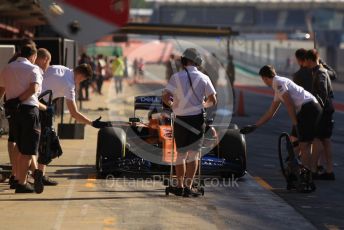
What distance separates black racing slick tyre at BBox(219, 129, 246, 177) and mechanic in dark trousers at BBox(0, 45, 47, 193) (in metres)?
3.06

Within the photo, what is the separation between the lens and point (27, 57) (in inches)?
479

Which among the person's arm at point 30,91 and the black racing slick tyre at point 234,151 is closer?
the person's arm at point 30,91

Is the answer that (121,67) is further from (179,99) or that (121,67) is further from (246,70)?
(246,70)

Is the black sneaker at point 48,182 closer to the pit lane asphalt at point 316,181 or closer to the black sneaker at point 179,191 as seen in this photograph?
the black sneaker at point 179,191

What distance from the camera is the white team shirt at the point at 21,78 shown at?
12016 millimetres

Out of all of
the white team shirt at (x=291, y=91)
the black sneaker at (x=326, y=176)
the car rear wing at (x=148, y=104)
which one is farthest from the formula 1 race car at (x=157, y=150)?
the white team shirt at (x=291, y=91)

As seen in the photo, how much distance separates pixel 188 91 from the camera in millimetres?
12289

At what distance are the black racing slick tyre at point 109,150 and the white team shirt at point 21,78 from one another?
7.14 feet

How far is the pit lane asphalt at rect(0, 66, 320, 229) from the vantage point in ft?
33.7

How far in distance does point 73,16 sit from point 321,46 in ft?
156

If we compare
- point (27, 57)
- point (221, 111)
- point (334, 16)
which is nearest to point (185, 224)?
point (27, 57)

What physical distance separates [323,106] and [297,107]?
1327mm

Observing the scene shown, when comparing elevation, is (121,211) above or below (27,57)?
below
